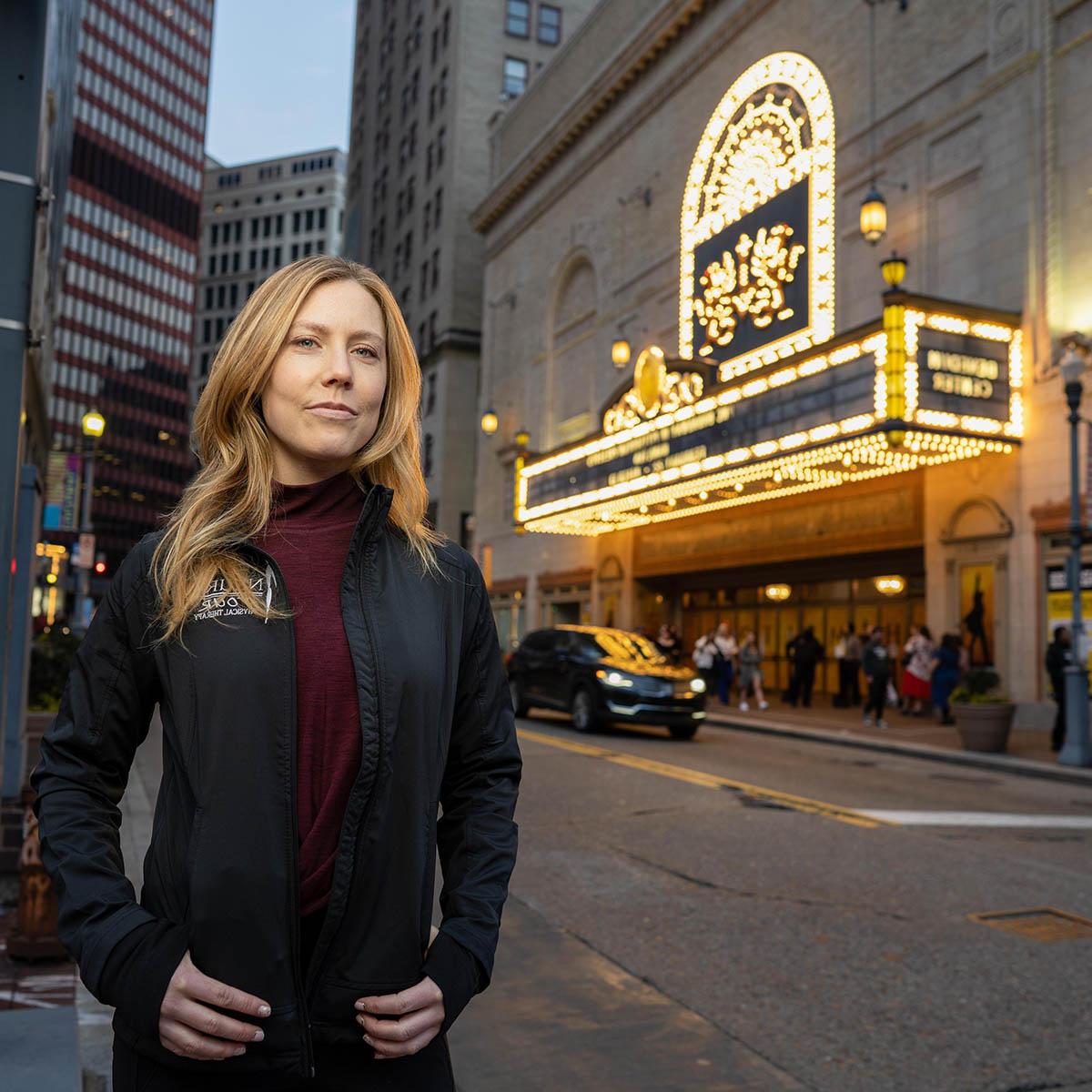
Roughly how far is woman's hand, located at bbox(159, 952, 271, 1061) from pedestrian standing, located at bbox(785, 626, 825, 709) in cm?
2219

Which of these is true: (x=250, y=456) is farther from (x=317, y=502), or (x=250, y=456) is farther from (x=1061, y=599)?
(x=1061, y=599)

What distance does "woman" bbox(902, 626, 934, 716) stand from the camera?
2006cm

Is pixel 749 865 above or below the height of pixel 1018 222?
below

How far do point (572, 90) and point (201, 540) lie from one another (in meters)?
40.6

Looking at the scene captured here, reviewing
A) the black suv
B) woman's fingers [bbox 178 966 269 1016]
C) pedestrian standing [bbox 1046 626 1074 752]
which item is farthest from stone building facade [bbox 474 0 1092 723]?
woman's fingers [bbox 178 966 269 1016]

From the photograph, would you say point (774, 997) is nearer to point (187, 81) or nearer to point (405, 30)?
point (405, 30)

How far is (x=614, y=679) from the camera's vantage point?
1634 cm

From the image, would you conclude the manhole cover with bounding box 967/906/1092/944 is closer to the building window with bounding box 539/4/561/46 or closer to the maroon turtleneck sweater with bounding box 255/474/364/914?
the maroon turtleneck sweater with bounding box 255/474/364/914

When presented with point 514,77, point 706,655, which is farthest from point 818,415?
point 514,77

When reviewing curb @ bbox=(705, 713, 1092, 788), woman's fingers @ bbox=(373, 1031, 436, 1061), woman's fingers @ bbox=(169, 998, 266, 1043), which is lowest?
curb @ bbox=(705, 713, 1092, 788)

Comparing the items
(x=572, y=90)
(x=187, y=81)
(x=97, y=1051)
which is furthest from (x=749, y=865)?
(x=187, y=81)

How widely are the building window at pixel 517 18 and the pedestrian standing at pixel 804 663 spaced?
41.4 metres

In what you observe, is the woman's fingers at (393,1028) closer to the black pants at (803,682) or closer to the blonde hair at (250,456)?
the blonde hair at (250,456)

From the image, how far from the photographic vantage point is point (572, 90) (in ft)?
128
